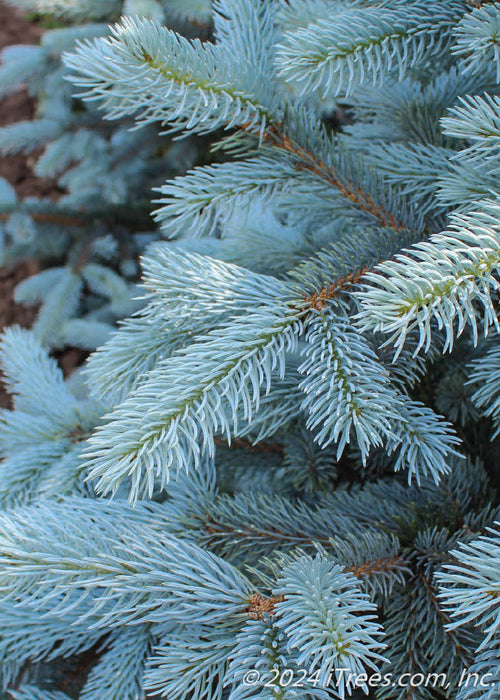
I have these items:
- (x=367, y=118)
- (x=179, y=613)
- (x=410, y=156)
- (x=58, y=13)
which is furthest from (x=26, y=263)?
(x=179, y=613)

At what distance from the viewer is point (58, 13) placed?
171cm

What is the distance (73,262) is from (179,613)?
56.8 inches

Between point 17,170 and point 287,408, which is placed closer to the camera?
point 287,408

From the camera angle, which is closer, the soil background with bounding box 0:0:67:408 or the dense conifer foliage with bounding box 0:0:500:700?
the dense conifer foliage with bounding box 0:0:500:700

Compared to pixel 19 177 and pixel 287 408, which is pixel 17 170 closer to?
pixel 19 177

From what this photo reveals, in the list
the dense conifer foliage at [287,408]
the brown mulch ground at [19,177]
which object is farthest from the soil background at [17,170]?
the dense conifer foliage at [287,408]

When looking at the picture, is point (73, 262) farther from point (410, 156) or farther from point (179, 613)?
point (179, 613)

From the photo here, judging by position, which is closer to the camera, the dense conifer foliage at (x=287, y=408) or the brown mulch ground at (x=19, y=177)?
the dense conifer foliage at (x=287, y=408)

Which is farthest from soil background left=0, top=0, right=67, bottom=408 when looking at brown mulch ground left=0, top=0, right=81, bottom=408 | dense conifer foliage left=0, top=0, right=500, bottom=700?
dense conifer foliage left=0, top=0, right=500, bottom=700

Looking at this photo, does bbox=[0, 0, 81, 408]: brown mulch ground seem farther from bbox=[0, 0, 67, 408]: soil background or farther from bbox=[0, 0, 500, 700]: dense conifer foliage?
bbox=[0, 0, 500, 700]: dense conifer foliage

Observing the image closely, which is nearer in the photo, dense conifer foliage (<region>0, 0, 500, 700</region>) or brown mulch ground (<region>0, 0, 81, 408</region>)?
dense conifer foliage (<region>0, 0, 500, 700</region>)

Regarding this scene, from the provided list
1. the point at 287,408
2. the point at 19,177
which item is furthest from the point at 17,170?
the point at 287,408

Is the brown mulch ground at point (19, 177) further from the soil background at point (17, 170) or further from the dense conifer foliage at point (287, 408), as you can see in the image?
the dense conifer foliage at point (287, 408)

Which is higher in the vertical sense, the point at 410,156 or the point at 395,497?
the point at 410,156
